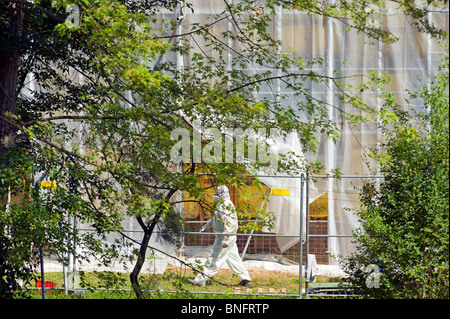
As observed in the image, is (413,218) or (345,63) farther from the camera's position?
(345,63)

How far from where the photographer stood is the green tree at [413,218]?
5707 millimetres

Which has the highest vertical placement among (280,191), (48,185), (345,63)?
(345,63)

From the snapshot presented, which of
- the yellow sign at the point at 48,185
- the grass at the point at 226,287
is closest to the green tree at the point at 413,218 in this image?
the grass at the point at 226,287

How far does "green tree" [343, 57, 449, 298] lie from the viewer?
5.71m

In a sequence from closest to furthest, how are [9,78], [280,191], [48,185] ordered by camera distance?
[48,185], [9,78], [280,191]

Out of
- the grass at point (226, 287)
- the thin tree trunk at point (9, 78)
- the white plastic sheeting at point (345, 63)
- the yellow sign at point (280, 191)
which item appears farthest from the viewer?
the white plastic sheeting at point (345, 63)

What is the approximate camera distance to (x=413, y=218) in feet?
19.6

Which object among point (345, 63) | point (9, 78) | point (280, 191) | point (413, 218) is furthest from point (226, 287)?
point (345, 63)

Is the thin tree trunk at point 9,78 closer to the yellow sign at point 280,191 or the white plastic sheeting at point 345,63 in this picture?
the white plastic sheeting at point 345,63

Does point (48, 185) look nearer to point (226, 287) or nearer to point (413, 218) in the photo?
point (226, 287)

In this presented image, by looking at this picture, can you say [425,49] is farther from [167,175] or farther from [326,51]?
[167,175]

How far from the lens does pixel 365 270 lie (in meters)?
6.22

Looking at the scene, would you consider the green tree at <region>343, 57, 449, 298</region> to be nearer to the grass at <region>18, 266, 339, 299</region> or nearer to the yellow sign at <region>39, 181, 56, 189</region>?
the grass at <region>18, 266, 339, 299</region>
